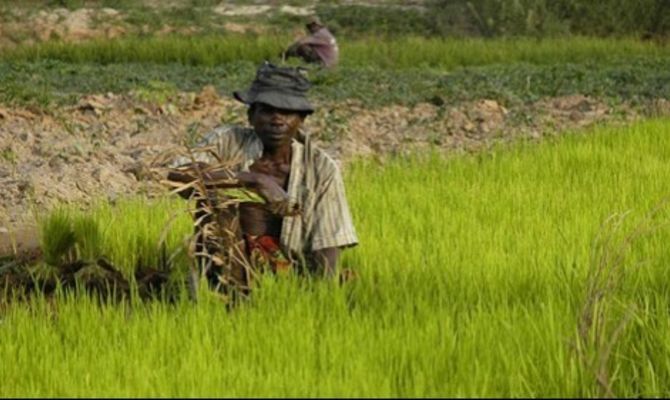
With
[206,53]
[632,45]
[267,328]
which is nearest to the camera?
[267,328]

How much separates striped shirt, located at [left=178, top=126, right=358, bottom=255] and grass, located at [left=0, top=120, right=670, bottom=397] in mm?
183

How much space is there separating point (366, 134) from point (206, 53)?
23.1 feet

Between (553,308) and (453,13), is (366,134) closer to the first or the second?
(553,308)

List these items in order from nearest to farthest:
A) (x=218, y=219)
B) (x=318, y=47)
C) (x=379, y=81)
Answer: (x=218, y=219)
(x=379, y=81)
(x=318, y=47)

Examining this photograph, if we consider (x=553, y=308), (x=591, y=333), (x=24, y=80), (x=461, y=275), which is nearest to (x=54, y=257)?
(x=461, y=275)

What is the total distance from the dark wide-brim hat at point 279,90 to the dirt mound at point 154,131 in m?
2.81

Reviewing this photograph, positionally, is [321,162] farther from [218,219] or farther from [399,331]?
[399,331]

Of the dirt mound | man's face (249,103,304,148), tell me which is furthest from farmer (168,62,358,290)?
the dirt mound

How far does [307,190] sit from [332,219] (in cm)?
12

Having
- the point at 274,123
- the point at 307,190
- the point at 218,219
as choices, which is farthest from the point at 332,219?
the point at 218,219

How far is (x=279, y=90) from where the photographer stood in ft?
16.3

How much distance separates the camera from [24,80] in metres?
13.4

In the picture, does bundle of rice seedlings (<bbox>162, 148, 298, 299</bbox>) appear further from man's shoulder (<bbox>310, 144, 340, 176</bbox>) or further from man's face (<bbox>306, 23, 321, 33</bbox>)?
man's face (<bbox>306, 23, 321, 33</bbox>)

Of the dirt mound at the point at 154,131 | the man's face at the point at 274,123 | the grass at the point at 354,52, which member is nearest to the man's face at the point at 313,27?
the grass at the point at 354,52
